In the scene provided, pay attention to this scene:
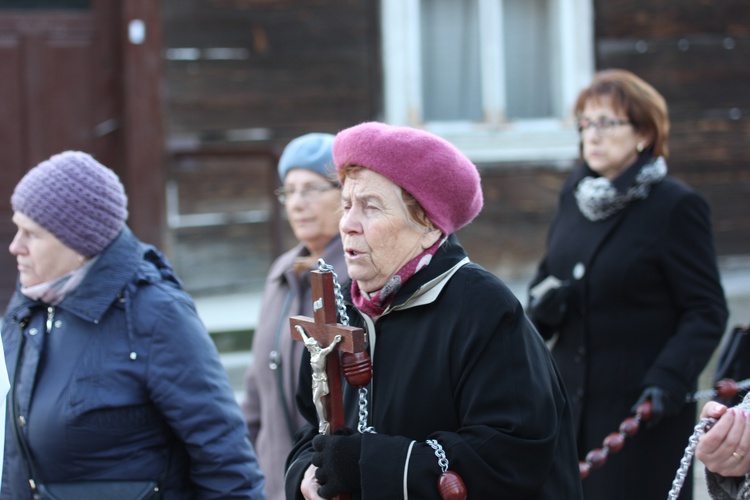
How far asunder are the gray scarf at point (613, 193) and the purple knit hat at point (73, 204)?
1731 millimetres

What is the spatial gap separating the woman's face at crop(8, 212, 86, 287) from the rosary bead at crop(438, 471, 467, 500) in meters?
1.37

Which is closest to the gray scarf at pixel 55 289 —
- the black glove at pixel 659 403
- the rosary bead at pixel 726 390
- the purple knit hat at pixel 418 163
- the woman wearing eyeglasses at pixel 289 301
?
the woman wearing eyeglasses at pixel 289 301

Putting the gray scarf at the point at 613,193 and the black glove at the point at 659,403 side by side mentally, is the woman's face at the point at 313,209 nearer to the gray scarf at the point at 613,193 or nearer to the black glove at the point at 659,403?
the gray scarf at the point at 613,193

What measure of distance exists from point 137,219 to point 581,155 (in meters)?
3.76

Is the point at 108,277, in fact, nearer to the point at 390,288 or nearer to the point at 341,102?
the point at 390,288

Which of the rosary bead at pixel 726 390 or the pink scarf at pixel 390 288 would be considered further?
the rosary bead at pixel 726 390

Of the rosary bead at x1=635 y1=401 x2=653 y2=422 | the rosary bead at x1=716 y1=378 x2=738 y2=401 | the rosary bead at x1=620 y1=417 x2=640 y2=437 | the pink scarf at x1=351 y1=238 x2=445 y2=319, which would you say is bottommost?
the rosary bead at x1=620 y1=417 x2=640 y2=437

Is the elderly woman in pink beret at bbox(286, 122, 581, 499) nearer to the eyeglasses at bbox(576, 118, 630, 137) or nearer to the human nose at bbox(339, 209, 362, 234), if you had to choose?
the human nose at bbox(339, 209, 362, 234)

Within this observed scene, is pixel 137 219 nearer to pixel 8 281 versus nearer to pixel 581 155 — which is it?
pixel 8 281

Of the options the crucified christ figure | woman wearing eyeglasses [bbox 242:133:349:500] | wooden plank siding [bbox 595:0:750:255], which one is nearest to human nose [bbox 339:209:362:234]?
the crucified christ figure

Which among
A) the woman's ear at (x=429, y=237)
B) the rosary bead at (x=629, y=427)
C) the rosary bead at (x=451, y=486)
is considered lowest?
the rosary bead at (x=629, y=427)

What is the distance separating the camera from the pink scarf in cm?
223

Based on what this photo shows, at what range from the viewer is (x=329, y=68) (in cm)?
738

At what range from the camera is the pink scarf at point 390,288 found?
223 centimetres
